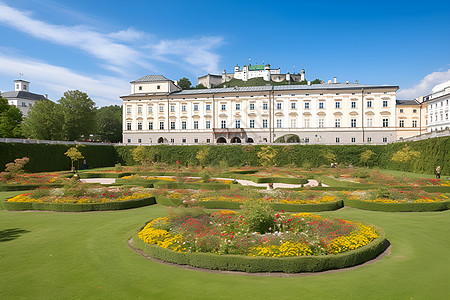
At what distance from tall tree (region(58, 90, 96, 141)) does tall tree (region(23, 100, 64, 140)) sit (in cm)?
101

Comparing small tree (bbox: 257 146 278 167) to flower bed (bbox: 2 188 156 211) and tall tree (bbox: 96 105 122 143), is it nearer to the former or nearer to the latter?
flower bed (bbox: 2 188 156 211)

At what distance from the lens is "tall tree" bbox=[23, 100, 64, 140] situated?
173ft

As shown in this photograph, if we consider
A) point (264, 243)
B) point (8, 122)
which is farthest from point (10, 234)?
point (8, 122)

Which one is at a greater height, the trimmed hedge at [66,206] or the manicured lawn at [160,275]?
the trimmed hedge at [66,206]

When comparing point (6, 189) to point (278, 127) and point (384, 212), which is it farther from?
point (278, 127)

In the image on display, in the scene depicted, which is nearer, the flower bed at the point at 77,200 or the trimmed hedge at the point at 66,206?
the trimmed hedge at the point at 66,206

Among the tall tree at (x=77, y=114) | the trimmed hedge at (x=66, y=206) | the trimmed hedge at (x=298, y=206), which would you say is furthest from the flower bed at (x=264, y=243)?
the tall tree at (x=77, y=114)

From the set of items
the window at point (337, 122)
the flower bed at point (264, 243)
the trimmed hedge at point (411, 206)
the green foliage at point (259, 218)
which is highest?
the window at point (337, 122)

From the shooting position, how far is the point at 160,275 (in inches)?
281

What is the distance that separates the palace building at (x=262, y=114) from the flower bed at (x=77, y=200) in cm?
3872

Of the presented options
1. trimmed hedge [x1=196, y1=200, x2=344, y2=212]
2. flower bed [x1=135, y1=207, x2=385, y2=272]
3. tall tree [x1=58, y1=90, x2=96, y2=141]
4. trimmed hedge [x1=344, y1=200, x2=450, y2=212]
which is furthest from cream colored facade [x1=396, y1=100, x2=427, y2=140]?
tall tree [x1=58, y1=90, x2=96, y2=141]

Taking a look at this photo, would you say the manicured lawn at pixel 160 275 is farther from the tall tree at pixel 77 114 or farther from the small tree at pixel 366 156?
the tall tree at pixel 77 114

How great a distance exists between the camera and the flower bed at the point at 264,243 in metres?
7.41

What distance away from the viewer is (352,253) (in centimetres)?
776
